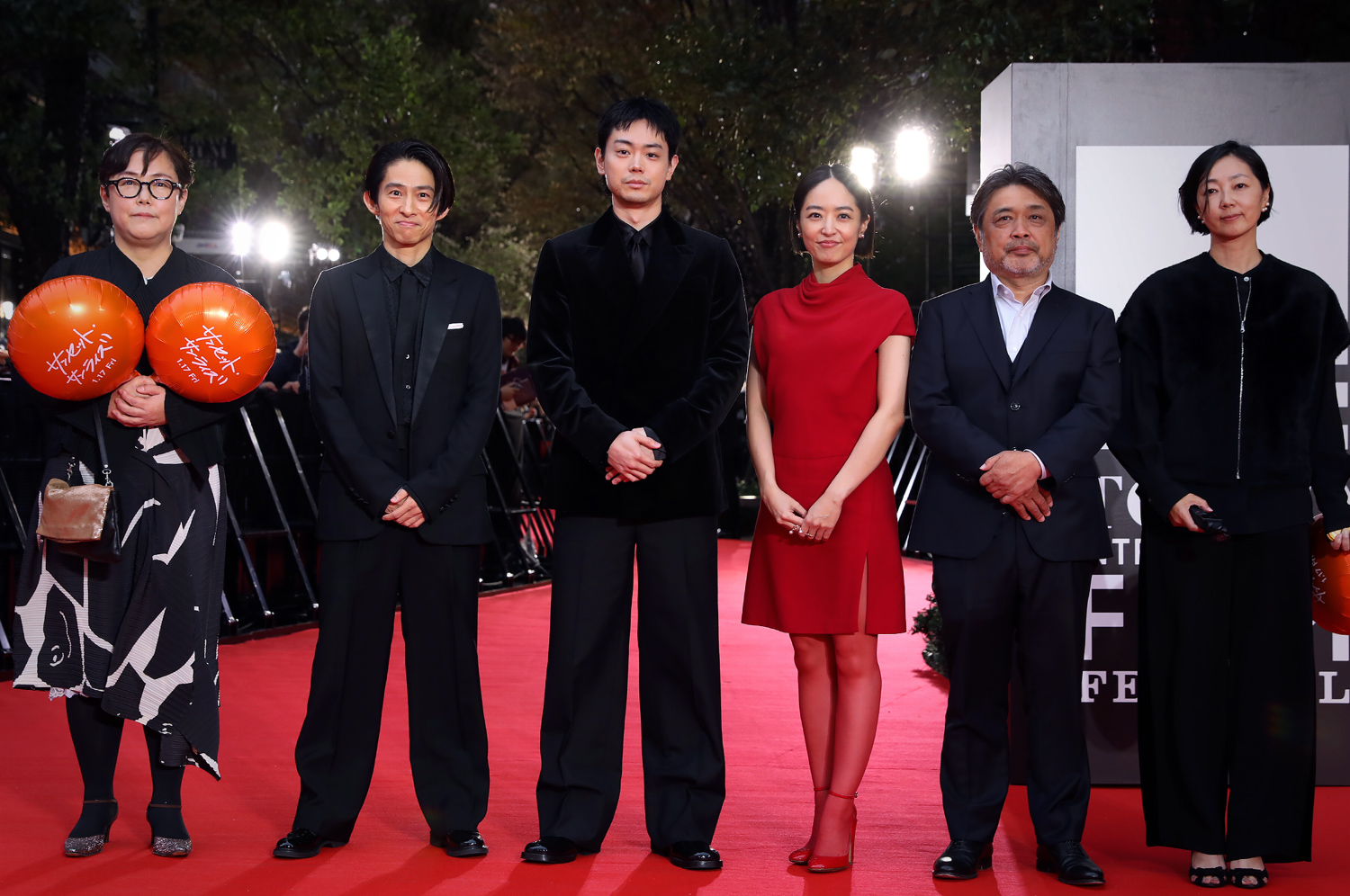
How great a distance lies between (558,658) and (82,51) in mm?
16356

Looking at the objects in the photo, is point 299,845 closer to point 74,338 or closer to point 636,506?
point 636,506

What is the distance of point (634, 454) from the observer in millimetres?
3207

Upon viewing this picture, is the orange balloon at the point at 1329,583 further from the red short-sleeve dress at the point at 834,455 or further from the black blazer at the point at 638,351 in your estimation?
the black blazer at the point at 638,351

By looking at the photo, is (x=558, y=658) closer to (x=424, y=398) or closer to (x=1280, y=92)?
(x=424, y=398)

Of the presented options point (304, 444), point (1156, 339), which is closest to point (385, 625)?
point (1156, 339)

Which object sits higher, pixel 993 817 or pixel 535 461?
pixel 535 461

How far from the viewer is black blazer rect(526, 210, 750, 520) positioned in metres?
3.32

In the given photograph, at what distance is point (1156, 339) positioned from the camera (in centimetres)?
341

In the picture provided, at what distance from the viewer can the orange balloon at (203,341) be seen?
10.7ft

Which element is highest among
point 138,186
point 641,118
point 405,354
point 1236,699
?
point 641,118

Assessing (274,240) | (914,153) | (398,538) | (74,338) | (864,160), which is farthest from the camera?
(274,240)

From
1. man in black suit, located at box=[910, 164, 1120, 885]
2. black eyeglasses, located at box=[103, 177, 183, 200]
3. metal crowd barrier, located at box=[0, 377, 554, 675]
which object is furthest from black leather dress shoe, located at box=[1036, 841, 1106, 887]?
metal crowd barrier, located at box=[0, 377, 554, 675]

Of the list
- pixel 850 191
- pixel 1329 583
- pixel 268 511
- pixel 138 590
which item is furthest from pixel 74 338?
pixel 268 511

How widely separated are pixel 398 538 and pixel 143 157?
3.92ft
